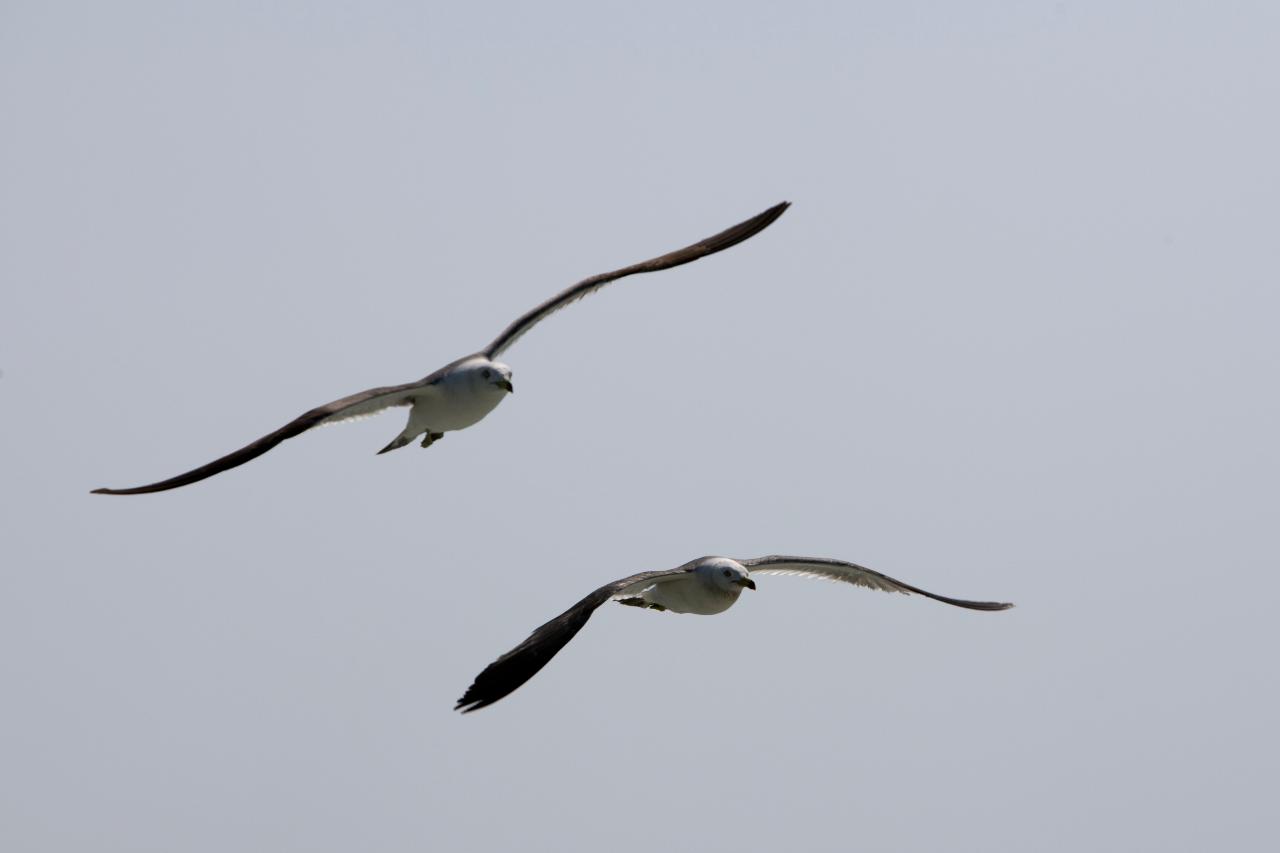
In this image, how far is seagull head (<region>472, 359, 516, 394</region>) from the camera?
1028 inches

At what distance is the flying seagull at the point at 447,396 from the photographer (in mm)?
24562

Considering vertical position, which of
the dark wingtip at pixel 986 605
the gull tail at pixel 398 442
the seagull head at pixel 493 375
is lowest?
the dark wingtip at pixel 986 605

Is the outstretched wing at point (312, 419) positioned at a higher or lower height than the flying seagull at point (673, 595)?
higher

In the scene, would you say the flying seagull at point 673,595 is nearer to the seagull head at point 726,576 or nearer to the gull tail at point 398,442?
the seagull head at point 726,576

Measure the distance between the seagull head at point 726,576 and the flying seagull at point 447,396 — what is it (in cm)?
360

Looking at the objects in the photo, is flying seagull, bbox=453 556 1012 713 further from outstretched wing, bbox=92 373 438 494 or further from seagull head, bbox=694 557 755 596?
outstretched wing, bbox=92 373 438 494

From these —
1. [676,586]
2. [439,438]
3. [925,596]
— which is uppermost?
[439,438]

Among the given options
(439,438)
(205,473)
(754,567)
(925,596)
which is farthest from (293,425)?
(925,596)

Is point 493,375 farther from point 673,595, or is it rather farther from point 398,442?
point 673,595

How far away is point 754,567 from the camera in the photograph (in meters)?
29.5

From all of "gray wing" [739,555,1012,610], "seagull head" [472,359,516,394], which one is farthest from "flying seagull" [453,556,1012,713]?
"seagull head" [472,359,516,394]

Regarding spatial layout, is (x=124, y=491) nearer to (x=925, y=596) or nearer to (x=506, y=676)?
(x=506, y=676)

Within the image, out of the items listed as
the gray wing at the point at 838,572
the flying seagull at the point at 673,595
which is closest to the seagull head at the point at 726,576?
the flying seagull at the point at 673,595

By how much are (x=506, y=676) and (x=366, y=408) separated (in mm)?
5645
